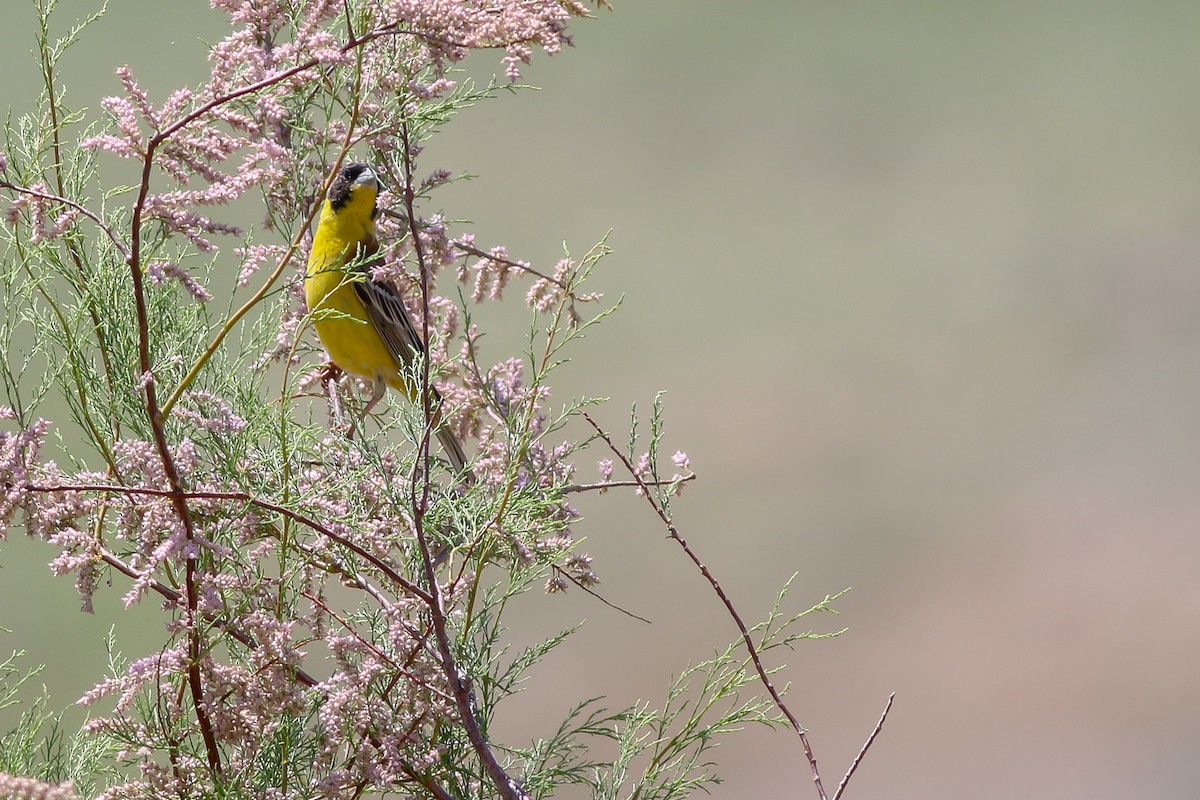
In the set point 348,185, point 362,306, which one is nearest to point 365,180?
point 348,185

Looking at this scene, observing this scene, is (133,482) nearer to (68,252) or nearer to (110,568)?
(110,568)

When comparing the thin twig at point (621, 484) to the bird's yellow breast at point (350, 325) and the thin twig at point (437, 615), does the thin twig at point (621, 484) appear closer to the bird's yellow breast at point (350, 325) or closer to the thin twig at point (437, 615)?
the thin twig at point (437, 615)

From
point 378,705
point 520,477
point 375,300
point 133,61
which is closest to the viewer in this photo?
point 378,705

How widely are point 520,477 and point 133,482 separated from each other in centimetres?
60

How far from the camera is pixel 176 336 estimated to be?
2035mm

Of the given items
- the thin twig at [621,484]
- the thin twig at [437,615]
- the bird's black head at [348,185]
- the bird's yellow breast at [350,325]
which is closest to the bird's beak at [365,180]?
the bird's black head at [348,185]

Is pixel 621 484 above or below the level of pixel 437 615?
above

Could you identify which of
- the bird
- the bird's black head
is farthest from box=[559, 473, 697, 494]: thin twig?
the bird's black head

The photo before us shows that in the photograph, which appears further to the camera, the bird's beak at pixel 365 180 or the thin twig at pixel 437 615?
the bird's beak at pixel 365 180

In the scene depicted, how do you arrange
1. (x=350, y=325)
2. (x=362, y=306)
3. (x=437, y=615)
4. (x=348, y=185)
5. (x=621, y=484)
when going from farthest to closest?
(x=362, y=306), (x=350, y=325), (x=348, y=185), (x=621, y=484), (x=437, y=615)

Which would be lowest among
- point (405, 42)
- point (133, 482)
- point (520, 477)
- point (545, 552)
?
point (133, 482)

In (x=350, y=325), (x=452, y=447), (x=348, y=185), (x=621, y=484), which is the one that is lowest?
(x=621, y=484)

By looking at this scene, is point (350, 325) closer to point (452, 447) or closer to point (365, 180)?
point (365, 180)

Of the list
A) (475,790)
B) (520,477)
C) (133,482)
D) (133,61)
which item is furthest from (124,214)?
(133,61)
